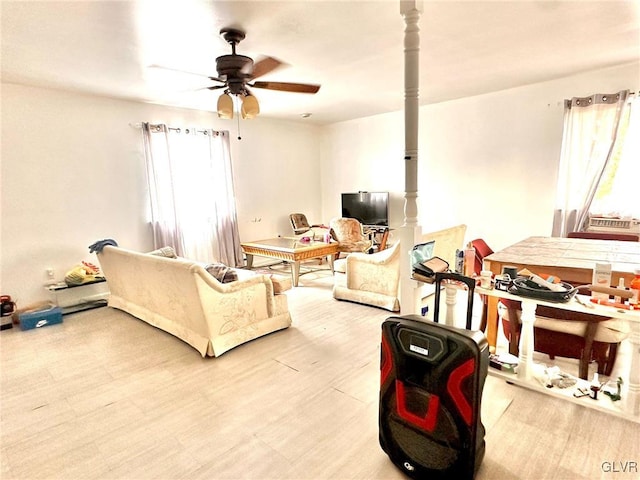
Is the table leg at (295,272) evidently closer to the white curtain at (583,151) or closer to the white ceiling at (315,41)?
the white ceiling at (315,41)

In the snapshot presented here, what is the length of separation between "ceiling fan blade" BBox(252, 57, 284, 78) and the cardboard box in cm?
332

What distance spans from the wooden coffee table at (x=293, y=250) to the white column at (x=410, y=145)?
262 cm

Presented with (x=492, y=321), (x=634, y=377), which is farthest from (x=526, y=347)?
(x=492, y=321)

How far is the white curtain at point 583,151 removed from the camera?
12.7 ft

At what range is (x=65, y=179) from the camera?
420 cm

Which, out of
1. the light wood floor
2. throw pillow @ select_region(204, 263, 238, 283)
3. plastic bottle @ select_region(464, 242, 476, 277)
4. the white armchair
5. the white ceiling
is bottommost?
the light wood floor

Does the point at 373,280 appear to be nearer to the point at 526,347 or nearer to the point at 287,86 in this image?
the point at 526,347

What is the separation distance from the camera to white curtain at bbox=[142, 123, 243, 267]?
4.94 metres

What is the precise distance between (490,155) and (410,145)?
3.48 meters

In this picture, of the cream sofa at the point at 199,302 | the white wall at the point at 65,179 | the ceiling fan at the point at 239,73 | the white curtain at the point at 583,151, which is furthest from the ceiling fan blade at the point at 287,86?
the white curtain at the point at 583,151

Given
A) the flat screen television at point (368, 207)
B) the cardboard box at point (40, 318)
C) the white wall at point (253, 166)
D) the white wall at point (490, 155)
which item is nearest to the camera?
the cardboard box at point (40, 318)

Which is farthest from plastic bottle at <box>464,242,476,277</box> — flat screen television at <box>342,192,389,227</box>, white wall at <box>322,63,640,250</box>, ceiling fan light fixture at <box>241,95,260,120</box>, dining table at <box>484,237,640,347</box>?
flat screen television at <box>342,192,389,227</box>

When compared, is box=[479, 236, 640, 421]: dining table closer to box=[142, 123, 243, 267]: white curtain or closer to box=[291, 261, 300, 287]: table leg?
box=[291, 261, 300, 287]: table leg

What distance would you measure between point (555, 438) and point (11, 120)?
5.58 metres
